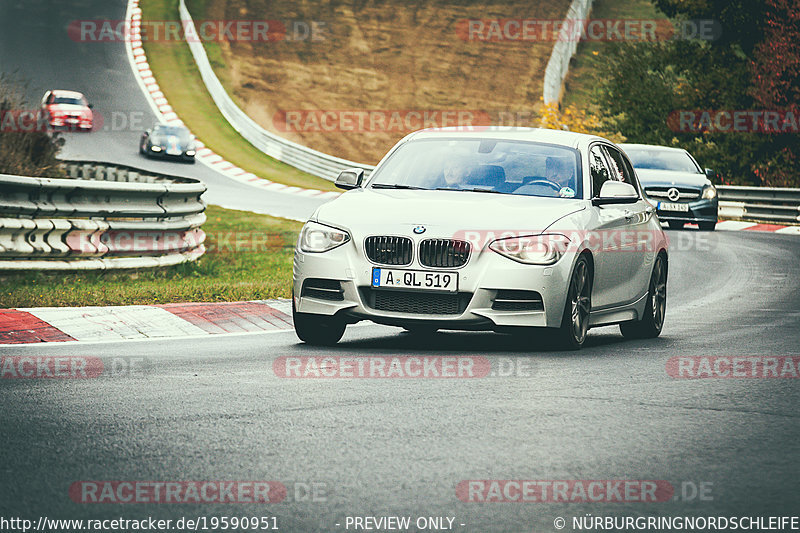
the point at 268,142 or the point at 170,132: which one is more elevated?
the point at 170,132

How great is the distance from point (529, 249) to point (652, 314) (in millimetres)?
2515

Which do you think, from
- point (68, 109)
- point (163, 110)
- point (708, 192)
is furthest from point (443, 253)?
point (163, 110)

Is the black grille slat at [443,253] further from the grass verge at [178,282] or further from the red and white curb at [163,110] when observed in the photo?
the red and white curb at [163,110]

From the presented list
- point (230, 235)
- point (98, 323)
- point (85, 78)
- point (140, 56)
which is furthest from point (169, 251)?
point (140, 56)

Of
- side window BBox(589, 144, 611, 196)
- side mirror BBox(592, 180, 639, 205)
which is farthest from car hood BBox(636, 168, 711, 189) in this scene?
side mirror BBox(592, 180, 639, 205)

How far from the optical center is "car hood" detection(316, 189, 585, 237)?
29.0 ft

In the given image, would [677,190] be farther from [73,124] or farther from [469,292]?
[73,124]

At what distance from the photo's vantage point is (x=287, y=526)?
4.54 meters

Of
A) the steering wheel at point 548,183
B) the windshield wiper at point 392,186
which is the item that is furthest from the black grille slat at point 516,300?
the windshield wiper at point 392,186

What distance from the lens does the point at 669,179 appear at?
24562 millimetres

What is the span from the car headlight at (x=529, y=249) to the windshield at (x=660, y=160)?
1655cm

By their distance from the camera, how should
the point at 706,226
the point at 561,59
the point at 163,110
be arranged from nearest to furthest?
the point at 706,226 < the point at 163,110 < the point at 561,59

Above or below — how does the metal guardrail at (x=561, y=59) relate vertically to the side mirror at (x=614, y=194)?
below

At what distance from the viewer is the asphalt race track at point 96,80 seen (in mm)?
31891
